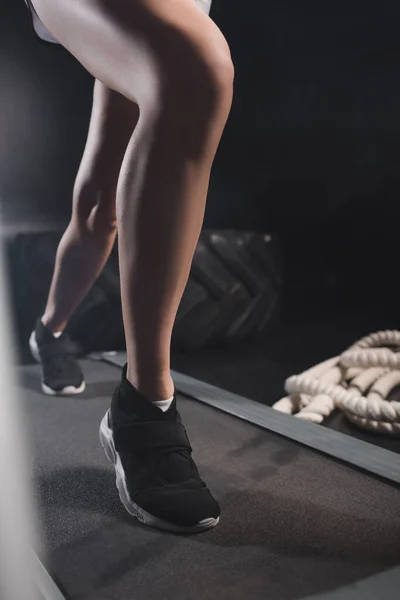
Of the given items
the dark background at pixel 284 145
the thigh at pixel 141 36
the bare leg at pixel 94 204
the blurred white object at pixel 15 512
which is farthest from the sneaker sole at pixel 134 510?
the dark background at pixel 284 145

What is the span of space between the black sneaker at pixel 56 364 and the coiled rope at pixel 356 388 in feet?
1.44

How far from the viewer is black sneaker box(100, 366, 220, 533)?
689 mm

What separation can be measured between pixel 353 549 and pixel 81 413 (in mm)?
656

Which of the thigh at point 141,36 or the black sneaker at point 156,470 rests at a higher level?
the thigh at point 141,36

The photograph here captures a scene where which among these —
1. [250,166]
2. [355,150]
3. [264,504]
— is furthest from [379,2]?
[264,504]

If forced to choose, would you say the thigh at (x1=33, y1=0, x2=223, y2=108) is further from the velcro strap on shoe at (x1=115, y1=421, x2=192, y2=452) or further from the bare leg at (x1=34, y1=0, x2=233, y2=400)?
the velcro strap on shoe at (x1=115, y1=421, x2=192, y2=452)

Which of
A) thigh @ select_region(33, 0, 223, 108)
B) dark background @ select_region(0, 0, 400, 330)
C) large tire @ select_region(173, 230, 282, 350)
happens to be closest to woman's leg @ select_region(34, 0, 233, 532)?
thigh @ select_region(33, 0, 223, 108)

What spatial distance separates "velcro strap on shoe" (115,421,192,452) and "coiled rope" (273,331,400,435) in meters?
0.44

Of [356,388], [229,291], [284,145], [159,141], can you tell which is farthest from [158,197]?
[284,145]

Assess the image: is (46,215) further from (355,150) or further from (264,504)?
(264,504)

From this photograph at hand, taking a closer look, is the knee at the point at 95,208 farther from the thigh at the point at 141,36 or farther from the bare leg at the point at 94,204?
the thigh at the point at 141,36

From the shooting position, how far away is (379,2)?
177cm

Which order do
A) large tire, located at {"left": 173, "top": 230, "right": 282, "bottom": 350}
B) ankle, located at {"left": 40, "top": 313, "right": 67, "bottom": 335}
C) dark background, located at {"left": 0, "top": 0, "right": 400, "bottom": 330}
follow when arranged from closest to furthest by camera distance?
ankle, located at {"left": 40, "top": 313, "right": 67, "bottom": 335} < large tire, located at {"left": 173, "top": 230, "right": 282, "bottom": 350} < dark background, located at {"left": 0, "top": 0, "right": 400, "bottom": 330}

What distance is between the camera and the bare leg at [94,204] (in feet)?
3.83
